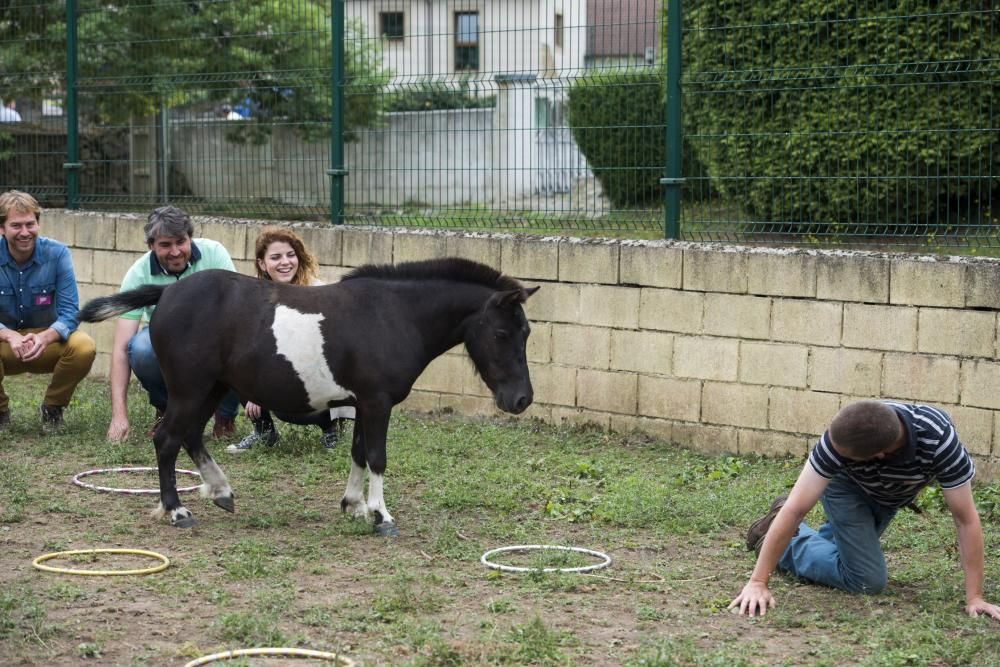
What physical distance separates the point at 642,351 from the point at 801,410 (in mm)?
1235

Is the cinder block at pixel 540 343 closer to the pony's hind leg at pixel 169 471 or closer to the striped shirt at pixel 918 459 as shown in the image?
the pony's hind leg at pixel 169 471

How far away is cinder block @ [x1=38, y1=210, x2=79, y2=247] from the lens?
12.0 metres

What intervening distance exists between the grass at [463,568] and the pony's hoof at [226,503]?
2.7 inches

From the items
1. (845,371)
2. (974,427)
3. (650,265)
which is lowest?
(974,427)

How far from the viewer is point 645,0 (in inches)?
358

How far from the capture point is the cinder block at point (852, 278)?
8031 millimetres

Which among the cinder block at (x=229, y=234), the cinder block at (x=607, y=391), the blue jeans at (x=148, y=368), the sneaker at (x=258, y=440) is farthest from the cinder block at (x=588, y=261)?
the cinder block at (x=229, y=234)

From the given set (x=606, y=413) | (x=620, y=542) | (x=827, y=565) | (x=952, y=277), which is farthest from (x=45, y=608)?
(x=952, y=277)

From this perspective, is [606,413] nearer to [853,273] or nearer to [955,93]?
[853,273]

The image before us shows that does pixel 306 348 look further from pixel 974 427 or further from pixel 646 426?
pixel 974 427

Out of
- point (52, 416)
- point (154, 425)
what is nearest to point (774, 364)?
point (154, 425)

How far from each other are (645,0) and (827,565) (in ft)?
16.0

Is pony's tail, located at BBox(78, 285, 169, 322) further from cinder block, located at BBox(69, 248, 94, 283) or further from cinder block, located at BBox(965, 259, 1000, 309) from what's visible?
cinder block, located at BBox(69, 248, 94, 283)

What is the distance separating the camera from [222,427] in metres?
9.04
